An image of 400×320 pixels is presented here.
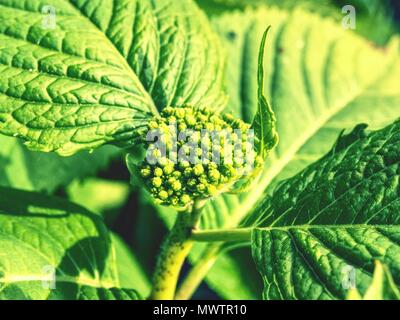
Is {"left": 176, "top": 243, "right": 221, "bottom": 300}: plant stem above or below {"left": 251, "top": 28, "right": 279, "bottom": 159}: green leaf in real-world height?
below

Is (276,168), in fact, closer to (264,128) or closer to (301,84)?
(301,84)

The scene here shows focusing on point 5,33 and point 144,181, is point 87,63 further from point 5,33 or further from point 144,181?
point 144,181

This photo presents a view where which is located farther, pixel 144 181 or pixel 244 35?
pixel 244 35

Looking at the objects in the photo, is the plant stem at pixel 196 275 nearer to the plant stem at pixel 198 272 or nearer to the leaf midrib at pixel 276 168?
the plant stem at pixel 198 272

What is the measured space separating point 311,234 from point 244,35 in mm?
1198

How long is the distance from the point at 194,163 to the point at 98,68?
41 centimetres

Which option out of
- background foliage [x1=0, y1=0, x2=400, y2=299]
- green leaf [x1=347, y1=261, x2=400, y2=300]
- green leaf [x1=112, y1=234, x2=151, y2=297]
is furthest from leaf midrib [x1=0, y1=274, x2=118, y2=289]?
green leaf [x1=347, y1=261, x2=400, y2=300]

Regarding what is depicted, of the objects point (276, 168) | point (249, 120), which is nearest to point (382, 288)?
point (276, 168)

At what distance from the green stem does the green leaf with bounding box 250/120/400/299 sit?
5cm

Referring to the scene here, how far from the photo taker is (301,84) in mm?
2316

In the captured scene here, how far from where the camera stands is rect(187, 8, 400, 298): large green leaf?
2051mm

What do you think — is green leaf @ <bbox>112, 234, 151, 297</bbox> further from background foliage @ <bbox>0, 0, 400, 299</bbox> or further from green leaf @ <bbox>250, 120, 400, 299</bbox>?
green leaf @ <bbox>250, 120, 400, 299</bbox>
